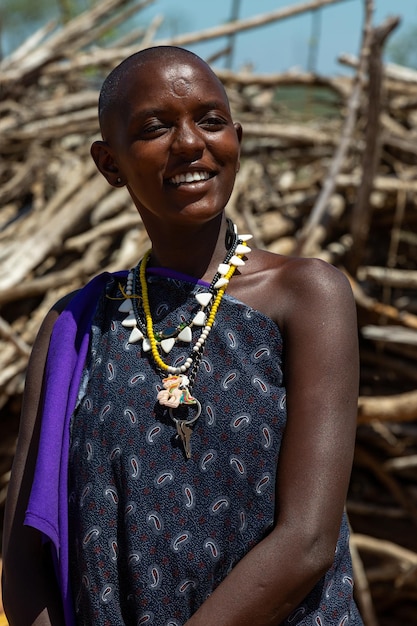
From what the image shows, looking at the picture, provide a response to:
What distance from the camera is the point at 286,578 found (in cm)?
132

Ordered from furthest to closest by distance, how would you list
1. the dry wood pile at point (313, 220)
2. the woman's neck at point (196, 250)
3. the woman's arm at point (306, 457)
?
the dry wood pile at point (313, 220)
the woman's neck at point (196, 250)
the woman's arm at point (306, 457)

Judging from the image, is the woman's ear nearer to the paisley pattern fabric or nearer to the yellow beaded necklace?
the yellow beaded necklace

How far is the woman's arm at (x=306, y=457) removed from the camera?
1.33 m


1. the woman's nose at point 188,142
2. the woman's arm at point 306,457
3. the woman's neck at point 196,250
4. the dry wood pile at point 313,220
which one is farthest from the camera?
the dry wood pile at point 313,220

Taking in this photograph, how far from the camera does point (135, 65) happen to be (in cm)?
151

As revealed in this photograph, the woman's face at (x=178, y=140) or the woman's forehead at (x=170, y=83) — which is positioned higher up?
the woman's forehead at (x=170, y=83)

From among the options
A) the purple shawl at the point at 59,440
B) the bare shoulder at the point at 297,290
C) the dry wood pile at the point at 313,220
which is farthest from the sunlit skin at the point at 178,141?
the dry wood pile at the point at 313,220

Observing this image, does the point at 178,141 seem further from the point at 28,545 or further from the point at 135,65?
the point at 28,545

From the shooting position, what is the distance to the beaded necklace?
141 centimetres

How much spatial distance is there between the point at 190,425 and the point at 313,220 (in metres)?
2.76

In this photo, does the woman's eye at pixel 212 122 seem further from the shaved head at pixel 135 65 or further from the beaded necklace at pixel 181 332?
the beaded necklace at pixel 181 332

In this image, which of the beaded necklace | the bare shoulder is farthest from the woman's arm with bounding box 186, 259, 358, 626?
the beaded necklace

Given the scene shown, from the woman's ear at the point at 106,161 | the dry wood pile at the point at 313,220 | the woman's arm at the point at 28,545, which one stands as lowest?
the dry wood pile at the point at 313,220

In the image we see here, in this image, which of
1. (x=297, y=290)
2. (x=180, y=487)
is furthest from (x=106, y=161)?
(x=180, y=487)
